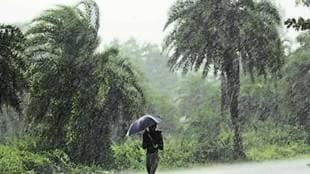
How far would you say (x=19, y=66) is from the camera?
1719 cm

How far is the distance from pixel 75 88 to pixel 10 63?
5.01 m

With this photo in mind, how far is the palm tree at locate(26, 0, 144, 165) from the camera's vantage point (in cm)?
2156

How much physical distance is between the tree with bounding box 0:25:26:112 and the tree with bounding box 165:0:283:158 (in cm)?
1055

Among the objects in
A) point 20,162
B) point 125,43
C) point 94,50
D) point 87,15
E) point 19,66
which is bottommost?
point 20,162

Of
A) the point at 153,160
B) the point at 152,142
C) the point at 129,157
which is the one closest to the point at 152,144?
the point at 152,142

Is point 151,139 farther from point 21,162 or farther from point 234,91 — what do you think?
point 234,91

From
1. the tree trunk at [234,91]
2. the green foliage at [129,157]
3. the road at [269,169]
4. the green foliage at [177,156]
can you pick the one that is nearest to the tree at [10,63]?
the green foliage at [129,157]

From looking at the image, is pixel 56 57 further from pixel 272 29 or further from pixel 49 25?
pixel 272 29

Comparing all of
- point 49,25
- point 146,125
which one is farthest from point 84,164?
point 146,125

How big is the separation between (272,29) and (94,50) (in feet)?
27.8

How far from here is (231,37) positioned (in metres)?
25.6

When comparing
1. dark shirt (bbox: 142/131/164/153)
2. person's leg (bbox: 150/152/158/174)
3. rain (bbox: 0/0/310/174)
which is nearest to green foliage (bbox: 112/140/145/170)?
rain (bbox: 0/0/310/174)

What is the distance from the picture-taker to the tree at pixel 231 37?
2555 cm

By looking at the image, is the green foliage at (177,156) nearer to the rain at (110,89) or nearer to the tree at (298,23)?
the rain at (110,89)
